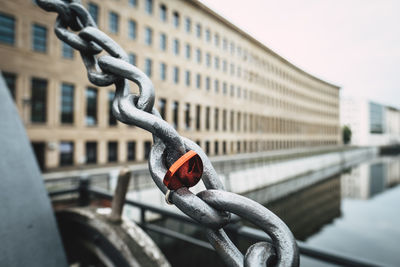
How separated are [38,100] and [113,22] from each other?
29.9ft

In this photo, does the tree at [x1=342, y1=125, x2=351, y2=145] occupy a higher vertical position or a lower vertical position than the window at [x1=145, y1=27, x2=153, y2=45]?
lower

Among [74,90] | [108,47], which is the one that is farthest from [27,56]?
[108,47]

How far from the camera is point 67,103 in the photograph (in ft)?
65.1

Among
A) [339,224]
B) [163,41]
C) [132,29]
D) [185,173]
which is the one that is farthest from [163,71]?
[185,173]

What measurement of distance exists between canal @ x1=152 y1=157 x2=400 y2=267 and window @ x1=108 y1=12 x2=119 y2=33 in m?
16.8

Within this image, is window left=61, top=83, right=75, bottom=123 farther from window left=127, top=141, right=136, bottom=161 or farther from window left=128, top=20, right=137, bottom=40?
window left=128, top=20, right=137, bottom=40

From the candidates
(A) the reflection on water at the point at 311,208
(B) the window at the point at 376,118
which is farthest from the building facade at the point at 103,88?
(B) the window at the point at 376,118

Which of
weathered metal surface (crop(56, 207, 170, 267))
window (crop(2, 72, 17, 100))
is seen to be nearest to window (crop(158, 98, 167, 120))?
weathered metal surface (crop(56, 207, 170, 267))

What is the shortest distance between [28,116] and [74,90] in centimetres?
386

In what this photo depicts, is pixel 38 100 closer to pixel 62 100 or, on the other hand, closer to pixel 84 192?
A: pixel 62 100

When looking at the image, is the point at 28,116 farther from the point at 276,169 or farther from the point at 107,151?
the point at 276,169

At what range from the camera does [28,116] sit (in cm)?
1770

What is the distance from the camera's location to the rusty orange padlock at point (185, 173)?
1.04ft

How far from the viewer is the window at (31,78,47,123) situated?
18.2 meters
